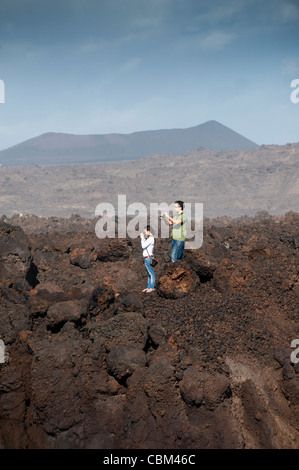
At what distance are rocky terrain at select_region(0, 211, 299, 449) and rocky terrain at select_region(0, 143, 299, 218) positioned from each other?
3054 centimetres

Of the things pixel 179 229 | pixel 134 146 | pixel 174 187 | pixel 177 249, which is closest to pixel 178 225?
pixel 179 229

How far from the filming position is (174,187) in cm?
4672

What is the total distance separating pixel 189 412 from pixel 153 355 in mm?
973

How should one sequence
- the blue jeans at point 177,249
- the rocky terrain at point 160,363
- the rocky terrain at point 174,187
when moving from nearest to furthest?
1. the rocky terrain at point 160,363
2. the blue jeans at point 177,249
3. the rocky terrain at point 174,187

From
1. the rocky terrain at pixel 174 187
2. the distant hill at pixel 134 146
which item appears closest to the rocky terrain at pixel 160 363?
the rocky terrain at pixel 174 187

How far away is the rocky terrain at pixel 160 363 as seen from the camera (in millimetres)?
4684

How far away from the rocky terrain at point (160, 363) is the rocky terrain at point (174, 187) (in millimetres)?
30544

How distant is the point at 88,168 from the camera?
195 ft

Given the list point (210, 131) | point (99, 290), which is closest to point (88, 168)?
point (99, 290)

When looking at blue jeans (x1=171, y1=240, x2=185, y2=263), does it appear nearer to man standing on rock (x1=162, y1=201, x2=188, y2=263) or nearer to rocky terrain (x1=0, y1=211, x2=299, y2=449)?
man standing on rock (x1=162, y1=201, x2=188, y2=263)

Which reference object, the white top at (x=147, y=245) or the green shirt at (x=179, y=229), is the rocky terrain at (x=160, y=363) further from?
the white top at (x=147, y=245)

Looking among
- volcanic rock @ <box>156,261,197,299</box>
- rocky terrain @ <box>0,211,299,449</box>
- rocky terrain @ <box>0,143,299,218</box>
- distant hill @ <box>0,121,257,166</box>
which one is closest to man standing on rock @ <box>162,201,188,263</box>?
rocky terrain @ <box>0,211,299,449</box>

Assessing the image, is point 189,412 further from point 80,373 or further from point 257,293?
point 257,293

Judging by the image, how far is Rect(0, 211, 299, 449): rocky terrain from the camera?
4684 millimetres
